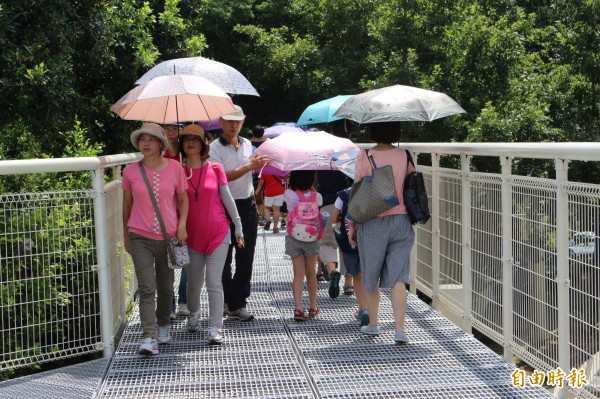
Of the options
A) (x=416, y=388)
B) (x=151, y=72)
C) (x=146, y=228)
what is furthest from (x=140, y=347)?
(x=151, y=72)

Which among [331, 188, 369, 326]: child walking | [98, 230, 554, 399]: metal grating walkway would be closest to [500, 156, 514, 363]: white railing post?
[98, 230, 554, 399]: metal grating walkway

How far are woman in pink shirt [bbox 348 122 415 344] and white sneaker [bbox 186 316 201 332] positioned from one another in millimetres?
1456

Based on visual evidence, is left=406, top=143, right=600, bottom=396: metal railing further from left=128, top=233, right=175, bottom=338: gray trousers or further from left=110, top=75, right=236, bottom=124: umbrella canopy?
left=128, top=233, right=175, bottom=338: gray trousers

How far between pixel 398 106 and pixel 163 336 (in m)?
2.54

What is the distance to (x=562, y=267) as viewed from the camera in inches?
190

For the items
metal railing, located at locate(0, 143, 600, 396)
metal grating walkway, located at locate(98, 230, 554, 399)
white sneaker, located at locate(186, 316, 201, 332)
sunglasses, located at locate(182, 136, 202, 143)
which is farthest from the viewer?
white sneaker, located at locate(186, 316, 201, 332)

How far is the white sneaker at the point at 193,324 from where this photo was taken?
6.82 meters

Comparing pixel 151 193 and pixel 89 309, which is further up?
pixel 151 193

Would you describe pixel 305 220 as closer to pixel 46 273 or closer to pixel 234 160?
pixel 234 160

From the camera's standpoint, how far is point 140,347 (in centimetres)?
610

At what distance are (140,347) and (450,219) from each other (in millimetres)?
2814

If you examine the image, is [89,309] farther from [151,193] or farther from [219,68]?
[219,68]

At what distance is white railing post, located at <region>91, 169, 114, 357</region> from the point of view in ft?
19.4

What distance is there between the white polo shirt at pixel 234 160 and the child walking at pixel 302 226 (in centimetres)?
38
